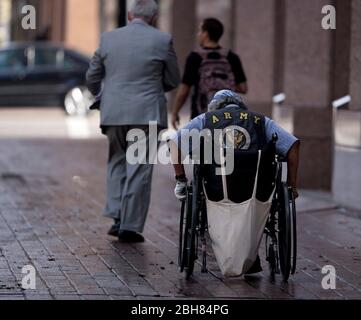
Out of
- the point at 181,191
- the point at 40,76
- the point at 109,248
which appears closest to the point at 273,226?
the point at 181,191

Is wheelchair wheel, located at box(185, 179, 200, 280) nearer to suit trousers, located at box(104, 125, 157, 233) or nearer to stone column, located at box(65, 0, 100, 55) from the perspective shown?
suit trousers, located at box(104, 125, 157, 233)

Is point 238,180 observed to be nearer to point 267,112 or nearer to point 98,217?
point 98,217

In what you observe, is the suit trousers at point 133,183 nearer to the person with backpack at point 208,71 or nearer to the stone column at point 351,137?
the person with backpack at point 208,71

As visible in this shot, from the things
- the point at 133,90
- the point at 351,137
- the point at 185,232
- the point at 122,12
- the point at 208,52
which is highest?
the point at 122,12

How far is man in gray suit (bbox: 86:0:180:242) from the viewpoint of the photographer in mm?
9789

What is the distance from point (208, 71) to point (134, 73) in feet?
3.13

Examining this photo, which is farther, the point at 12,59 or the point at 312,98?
the point at 12,59

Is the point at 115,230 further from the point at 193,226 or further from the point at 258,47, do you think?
the point at 258,47

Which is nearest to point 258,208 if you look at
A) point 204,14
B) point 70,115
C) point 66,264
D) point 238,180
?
point 238,180

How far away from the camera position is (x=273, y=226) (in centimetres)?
817

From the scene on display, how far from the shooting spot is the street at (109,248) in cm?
780

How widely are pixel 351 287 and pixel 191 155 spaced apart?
1352 mm
